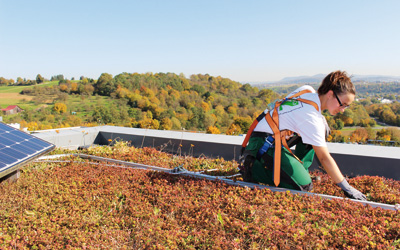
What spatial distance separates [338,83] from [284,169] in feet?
2.99

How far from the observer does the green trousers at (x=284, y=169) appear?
239 cm

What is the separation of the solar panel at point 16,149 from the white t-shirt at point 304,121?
8.14ft

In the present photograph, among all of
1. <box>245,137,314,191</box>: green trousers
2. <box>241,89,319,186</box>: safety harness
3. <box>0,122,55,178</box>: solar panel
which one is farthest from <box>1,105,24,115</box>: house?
<box>241,89,319,186</box>: safety harness

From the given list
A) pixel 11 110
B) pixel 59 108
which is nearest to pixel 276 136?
pixel 59 108

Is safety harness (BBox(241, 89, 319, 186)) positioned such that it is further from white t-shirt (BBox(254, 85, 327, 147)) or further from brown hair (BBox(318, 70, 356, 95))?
brown hair (BBox(318, 70, 356, 95))

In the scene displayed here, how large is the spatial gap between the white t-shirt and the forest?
36.6 meters

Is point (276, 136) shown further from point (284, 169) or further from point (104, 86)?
point (104, 86)

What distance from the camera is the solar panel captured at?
2584mm

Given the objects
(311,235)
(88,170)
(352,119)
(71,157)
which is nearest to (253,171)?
(311,235)

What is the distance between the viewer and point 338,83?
2.32m

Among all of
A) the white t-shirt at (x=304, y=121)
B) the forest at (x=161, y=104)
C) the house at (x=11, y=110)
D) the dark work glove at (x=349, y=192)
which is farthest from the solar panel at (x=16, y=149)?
the house at (x=11, y=110)

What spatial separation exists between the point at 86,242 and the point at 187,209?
0.80m

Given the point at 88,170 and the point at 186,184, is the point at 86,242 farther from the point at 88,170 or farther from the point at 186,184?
the point at 88,170

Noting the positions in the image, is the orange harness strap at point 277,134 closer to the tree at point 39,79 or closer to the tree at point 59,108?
the tree at point 59,108
